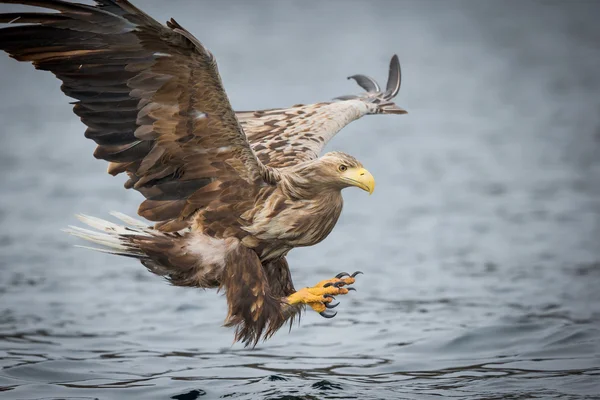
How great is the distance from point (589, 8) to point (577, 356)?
19.1m

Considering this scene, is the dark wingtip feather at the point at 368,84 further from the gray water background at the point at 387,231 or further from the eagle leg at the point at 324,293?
the eagle leg at the point at 324,293

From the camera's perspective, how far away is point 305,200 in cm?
746

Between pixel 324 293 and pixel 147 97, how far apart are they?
5.43ft

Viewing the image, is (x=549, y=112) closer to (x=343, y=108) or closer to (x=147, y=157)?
(x=343, y=108)

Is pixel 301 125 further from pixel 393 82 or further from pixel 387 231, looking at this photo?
pixel 387 231

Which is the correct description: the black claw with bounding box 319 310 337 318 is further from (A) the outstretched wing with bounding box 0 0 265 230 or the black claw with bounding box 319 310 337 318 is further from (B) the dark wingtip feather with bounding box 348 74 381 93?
(B) the dark wingtip feather with bounding box 348 74 381 93

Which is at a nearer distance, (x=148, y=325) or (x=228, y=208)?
(x=228, y=208)

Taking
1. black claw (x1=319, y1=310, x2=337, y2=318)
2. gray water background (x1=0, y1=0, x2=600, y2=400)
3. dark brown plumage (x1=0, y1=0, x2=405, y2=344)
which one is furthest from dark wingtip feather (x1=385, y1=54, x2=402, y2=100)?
black claw (x1=319, y1=310, x2=337, y2=318)

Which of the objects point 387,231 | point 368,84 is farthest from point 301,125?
point 387,231

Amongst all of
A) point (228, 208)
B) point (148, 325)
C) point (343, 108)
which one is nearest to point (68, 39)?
point (228, 208)

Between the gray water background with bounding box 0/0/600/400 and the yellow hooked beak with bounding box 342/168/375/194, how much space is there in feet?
5.35

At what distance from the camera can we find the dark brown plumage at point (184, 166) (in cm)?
702

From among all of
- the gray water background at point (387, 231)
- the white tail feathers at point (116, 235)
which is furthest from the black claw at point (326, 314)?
the white tail feathers at point (116, 235)

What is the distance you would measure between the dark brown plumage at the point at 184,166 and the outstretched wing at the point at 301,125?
0.51 m
